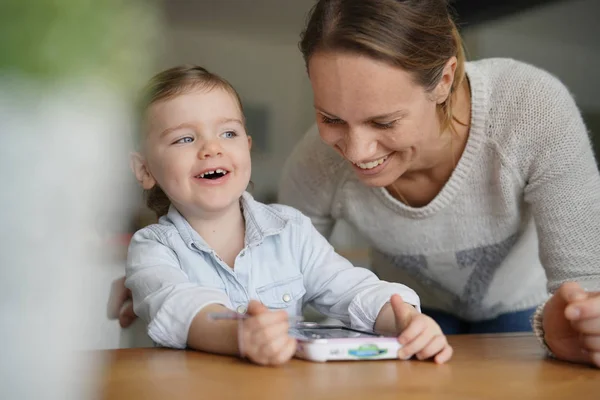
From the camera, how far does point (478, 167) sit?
1243 mm

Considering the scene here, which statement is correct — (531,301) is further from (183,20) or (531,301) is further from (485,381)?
(183,20)

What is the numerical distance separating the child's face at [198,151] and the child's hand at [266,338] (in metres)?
0.28

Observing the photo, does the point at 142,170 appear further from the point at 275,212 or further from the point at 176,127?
the point at 275,212

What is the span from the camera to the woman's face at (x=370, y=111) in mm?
999

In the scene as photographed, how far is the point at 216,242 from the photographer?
39.6 inches

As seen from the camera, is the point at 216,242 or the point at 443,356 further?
the point at 216,242

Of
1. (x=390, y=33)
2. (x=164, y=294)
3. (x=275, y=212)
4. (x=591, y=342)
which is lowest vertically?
(x=591, y=342)

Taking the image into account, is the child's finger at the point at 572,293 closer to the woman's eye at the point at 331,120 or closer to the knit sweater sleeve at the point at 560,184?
the knit sweater sleeve at the point at 560,184

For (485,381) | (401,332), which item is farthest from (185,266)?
(485,381)

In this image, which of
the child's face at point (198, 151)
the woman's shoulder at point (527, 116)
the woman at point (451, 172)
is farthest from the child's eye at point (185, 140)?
the woman's shoulder at point (527, 116)

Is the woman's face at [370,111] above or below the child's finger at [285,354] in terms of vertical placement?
above

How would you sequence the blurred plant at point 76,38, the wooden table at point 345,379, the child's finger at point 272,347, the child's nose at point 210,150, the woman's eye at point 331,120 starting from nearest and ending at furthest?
1. the blurred plant at point 76,38
2. the wooden table at point 345,379
3. the child's finger at point 272,347
4. the child's nose at point 210,150
5. the woman's eye at point 331,120

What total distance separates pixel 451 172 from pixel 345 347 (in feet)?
2.06

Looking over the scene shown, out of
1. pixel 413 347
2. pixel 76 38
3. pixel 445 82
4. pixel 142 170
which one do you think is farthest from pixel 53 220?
pixel 445 82
